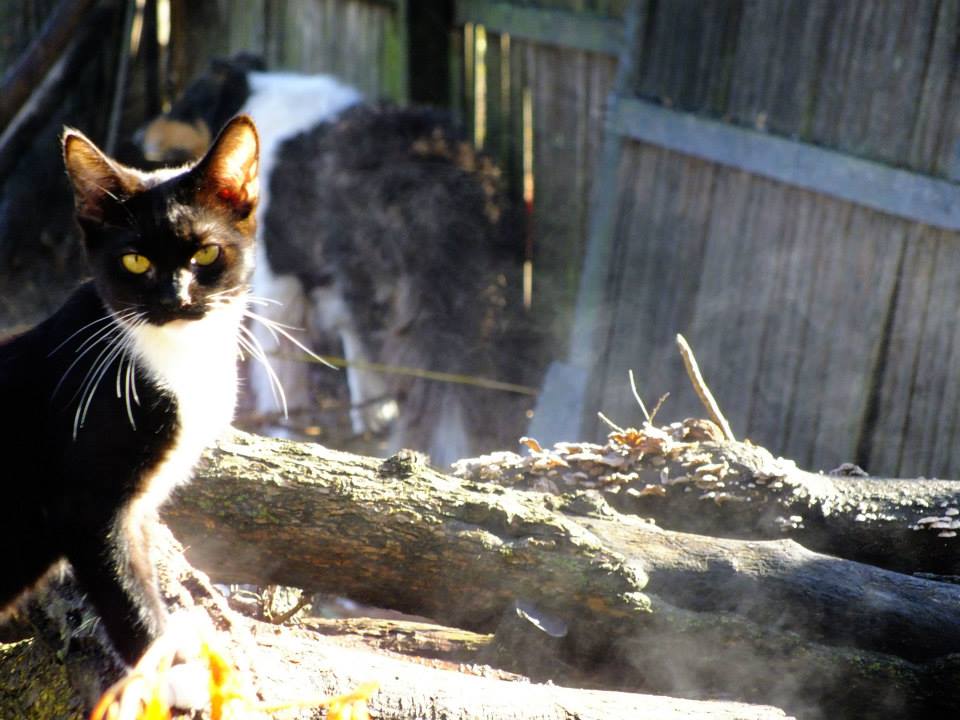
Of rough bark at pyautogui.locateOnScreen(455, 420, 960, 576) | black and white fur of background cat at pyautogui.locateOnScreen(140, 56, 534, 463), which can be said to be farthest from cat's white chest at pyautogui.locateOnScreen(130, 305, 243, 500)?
black and white fur of background cat at pyautogui.locateOnScreen(140, 56, 534, 463)

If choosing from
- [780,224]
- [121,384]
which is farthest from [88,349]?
[780,224]

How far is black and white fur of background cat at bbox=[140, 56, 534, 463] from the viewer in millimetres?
5258

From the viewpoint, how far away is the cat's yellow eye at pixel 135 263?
7.75 ft

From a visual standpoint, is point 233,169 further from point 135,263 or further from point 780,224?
point 780,224

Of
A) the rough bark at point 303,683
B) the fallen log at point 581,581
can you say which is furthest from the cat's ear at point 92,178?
the rough bark at point 303,683

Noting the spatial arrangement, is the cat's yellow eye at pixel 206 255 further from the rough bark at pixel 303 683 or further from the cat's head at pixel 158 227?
the rough bark at pixel 303 683

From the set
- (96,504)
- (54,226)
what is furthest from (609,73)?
(54,226)

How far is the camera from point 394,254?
5.36m

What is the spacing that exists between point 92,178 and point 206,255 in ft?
0.92

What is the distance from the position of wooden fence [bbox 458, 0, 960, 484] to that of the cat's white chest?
2295mm

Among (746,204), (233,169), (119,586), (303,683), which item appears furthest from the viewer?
(746,204)

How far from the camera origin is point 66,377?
7.65 feet

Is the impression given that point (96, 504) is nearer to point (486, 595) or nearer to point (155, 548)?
point (155, 548)

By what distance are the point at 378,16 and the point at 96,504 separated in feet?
16.1
